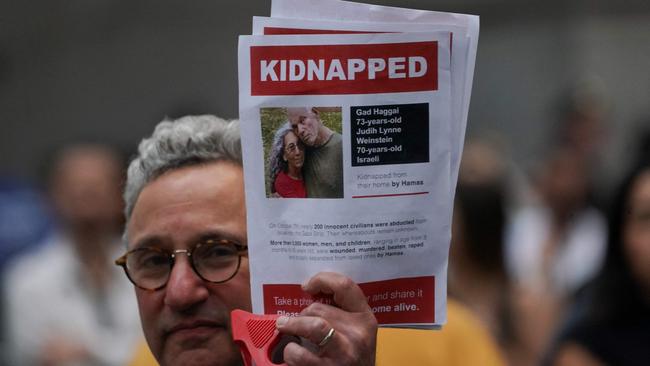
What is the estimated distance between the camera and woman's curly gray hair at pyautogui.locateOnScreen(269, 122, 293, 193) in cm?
225

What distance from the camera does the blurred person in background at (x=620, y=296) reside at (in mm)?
3699

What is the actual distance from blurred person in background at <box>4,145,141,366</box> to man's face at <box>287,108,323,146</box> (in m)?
2.76

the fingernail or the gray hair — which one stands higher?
the gray hair

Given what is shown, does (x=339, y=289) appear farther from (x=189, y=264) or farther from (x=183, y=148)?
(x=183, y=148)

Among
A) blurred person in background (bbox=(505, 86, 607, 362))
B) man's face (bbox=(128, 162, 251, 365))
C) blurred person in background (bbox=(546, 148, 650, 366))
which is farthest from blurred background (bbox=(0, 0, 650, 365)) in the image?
man's face (bbox=(128, 162, 251, 365))

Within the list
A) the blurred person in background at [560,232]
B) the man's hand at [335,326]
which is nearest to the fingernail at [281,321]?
the man's hand at [335,326]

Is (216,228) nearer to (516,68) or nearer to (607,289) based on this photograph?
(607,289)

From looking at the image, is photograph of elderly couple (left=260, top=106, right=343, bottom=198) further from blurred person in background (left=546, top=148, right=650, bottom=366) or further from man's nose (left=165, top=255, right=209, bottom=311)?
blurred person in background (left=546, top=148, right=650, bottom=366)

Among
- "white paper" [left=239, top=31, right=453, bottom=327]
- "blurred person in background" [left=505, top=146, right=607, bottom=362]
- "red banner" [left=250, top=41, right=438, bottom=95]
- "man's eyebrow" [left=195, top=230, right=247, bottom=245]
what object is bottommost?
"blurred person in background" [left=505, top=146, right=607, bottom=362]

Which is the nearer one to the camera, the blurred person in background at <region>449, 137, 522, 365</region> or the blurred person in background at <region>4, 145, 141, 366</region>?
the blurred person in background at <region>4, 145, 141, 366</region>

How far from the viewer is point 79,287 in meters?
5.15

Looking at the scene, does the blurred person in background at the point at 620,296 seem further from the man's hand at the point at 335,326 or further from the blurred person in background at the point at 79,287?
the blurred person in background at the point at 79,287

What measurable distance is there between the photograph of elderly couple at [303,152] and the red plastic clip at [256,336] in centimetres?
25

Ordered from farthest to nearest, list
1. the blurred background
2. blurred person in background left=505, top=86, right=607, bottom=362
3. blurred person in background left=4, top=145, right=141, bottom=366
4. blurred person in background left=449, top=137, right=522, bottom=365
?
the blurred background < blurred person in background left=505, top=86, right=607, bottom=362 < blurred person in background left=449, top=137, right=522, bottom=365 < blurred person in background left=4, top=145, right=141, bottom=366
